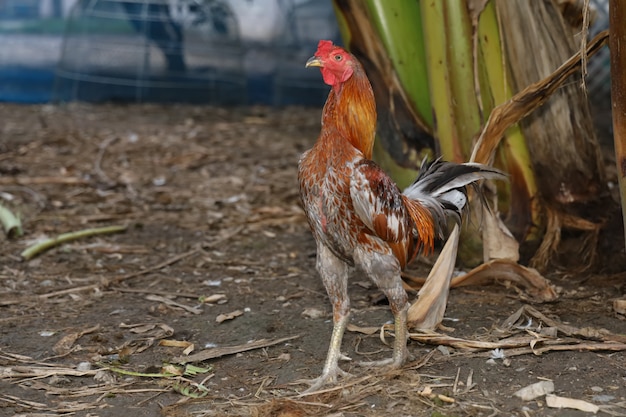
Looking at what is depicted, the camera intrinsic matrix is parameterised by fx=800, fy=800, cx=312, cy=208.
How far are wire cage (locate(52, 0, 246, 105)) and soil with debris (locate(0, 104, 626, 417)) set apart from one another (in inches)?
153

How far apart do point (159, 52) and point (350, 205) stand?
314 inches

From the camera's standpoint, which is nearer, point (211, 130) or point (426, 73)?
point (426, 73)

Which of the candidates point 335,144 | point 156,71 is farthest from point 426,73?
point 156,71

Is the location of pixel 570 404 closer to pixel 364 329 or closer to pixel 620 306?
pixel 620 306

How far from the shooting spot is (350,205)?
320cm

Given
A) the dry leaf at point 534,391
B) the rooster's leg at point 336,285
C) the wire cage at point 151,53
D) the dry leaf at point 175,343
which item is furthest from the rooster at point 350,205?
the wire cage at point 151,53

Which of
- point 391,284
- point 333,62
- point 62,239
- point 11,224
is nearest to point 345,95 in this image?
point 333,62

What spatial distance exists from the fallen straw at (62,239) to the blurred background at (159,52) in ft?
18.0

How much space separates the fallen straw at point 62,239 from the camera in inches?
195

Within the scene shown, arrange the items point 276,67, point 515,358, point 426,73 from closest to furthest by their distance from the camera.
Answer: point 515,358
point 426,73
point 276,67

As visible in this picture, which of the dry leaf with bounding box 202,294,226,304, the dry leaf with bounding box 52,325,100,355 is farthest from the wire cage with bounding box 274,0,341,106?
the dry leaf with bounding box 52,325,100,355

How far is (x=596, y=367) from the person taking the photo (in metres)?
3.27

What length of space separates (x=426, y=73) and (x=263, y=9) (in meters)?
7.48

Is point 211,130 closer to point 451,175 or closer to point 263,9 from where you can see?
point 263,9
